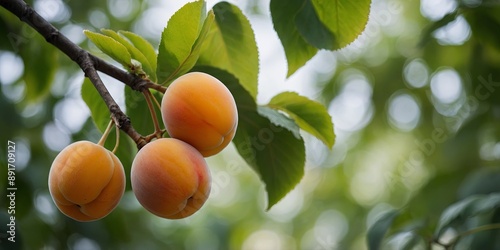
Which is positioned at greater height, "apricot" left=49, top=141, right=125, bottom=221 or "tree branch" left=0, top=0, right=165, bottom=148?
"tree branch" left=0, top=0, right=165, bottom=148

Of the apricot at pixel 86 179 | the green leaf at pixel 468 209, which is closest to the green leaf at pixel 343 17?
the apricot at pixel 86 179

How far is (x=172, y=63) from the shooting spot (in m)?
0.99

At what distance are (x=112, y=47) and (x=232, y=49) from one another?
393 millimetres

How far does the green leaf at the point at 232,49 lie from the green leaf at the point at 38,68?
743 mm

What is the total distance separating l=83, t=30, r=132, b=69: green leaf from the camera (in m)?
0.94

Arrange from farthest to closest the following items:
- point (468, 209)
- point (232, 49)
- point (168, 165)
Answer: point (468, 209) → point (232, 49) → point (168, 165)

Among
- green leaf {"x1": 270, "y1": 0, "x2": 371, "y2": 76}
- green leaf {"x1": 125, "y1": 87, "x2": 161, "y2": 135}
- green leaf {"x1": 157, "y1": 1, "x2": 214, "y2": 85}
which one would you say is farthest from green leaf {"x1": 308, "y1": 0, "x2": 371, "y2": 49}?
green leaf {"x1": 125, "y1": 87, "x2": 161, "y2": 135}

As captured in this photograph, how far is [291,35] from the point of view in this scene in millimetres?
1228

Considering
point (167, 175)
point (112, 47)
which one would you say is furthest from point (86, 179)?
point (112, 47)

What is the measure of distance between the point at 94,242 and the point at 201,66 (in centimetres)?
108

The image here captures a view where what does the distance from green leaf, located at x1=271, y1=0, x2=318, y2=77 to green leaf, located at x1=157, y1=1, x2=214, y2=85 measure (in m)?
0.26

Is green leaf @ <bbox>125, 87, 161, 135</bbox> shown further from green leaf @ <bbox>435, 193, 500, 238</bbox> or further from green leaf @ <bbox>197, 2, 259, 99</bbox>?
green leaf @ <bbox>435, 193, 500, 238</bbox>

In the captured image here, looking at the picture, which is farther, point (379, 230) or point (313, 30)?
point (379, 230)

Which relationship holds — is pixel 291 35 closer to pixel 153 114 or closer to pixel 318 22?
pixel 318 22
